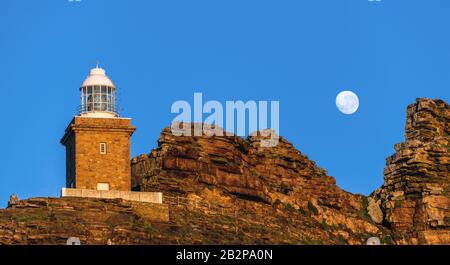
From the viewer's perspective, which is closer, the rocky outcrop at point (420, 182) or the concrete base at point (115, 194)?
the concrete base at point (115, 194)

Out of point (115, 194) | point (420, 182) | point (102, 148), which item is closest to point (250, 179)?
A: point (420, 182)

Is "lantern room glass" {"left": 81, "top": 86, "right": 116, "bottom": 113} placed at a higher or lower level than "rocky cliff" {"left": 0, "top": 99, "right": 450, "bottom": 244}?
higher

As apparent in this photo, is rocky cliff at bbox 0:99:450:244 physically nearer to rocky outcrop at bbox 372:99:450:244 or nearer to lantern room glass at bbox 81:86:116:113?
rocky outcrop at bbox 372:99:450:244

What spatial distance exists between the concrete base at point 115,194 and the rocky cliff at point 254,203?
0.74m

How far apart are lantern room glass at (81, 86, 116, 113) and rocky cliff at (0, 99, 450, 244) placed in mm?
6851

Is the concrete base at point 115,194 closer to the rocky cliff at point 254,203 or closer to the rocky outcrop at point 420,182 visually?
the rocky cliff at point 254,203

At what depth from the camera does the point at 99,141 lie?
4043 inches

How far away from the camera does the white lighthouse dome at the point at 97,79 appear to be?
103 meters

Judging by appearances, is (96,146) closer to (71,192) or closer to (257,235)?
(71,192)

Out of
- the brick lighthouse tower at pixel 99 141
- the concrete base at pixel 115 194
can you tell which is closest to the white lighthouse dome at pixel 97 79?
the brick lighthouse tower at pixel 99 141

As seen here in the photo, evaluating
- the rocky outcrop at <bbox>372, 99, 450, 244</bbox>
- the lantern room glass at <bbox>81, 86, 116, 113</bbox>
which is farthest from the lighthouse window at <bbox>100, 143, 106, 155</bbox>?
the rocky outcrop at <bbox>372, 99, 450, 244</bbox>

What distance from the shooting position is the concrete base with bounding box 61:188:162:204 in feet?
326

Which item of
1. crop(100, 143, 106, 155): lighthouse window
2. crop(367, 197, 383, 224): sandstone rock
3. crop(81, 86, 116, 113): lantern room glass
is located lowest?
crop(367, 197, 383, 224): sandstone rock
